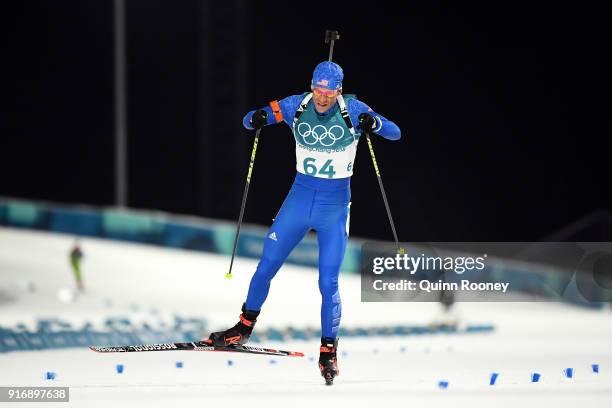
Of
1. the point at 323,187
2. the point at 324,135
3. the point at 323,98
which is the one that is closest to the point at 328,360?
the point at 323,187

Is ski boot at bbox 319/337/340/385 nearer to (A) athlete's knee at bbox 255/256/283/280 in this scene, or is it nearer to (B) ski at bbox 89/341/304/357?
(B) ski at bbox 89/341/304/357

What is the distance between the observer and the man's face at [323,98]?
645 centimetres

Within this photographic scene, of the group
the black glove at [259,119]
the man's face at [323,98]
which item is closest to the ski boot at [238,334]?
the black glove at [259,119]

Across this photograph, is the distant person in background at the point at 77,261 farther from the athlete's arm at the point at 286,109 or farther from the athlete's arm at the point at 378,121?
the athlete's arm at the point at 378,121

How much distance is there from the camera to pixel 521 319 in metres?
14.7

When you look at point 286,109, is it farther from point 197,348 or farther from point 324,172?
point 197,348

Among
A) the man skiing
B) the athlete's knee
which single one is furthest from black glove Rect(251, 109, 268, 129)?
the athlete's knee

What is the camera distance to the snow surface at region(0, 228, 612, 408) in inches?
253

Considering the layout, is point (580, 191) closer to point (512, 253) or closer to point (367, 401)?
point (512, 253)

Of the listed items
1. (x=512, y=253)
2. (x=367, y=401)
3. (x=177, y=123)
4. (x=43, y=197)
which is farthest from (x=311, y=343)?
(x=43, y=197)

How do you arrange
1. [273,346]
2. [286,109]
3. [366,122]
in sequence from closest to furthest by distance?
[366,122] → [286,109] → [273,346]

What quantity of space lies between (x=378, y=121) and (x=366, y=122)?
0.24 ft

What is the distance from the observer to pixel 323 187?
21.6 feet

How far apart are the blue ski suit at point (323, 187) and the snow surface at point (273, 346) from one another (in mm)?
729
